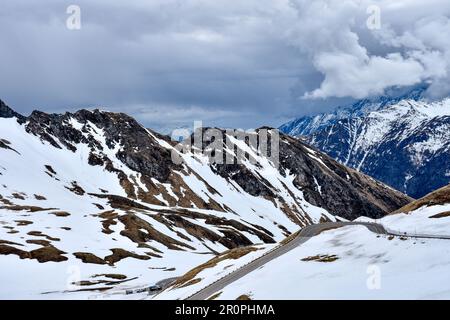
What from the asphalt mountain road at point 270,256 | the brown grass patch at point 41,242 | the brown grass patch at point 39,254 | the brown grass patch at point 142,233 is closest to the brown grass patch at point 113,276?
the brown grass patch at point 39,254

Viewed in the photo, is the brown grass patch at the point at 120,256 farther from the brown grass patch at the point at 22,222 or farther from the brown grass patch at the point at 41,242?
the brown grass patch at the point at 22,222

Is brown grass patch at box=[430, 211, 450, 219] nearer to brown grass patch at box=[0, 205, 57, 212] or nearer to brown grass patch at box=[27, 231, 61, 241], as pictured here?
brown grass patch at box=[27, 231, 61, 241]

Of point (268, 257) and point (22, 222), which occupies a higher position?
point (22, 222)

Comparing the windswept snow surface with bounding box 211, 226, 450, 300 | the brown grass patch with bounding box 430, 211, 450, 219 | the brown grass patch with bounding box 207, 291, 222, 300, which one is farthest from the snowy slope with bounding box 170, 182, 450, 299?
the brown grass patch with bounding box 207, 291, 222, 300

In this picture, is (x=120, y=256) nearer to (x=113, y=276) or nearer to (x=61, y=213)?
(x=113, y=276)

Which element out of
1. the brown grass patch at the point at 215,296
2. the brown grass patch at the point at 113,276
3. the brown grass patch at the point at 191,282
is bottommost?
the brown grass patch at the point at 215,296

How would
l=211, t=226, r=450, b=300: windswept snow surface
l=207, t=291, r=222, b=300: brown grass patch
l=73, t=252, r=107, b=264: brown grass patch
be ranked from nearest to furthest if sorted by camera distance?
l=211, t=226, r=450, b=300: windswept snow surface, l=207, t=291, r=222, b=300: brown grass patch, l=73, t=252, r=107, b=264: brown grass patch

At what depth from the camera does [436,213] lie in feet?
312

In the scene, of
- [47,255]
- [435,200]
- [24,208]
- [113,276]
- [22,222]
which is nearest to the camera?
[435,200]

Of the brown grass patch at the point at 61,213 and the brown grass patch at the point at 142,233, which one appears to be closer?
the brown grass patch at the point at 142,233

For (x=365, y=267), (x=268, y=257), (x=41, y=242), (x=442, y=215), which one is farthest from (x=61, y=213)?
(x=365, y=267)

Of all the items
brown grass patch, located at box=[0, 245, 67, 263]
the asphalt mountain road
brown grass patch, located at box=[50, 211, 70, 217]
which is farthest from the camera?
brown grass patch, located at box=[50, 211, 70, 217]

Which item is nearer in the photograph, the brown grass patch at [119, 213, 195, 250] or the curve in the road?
the curve in the road
